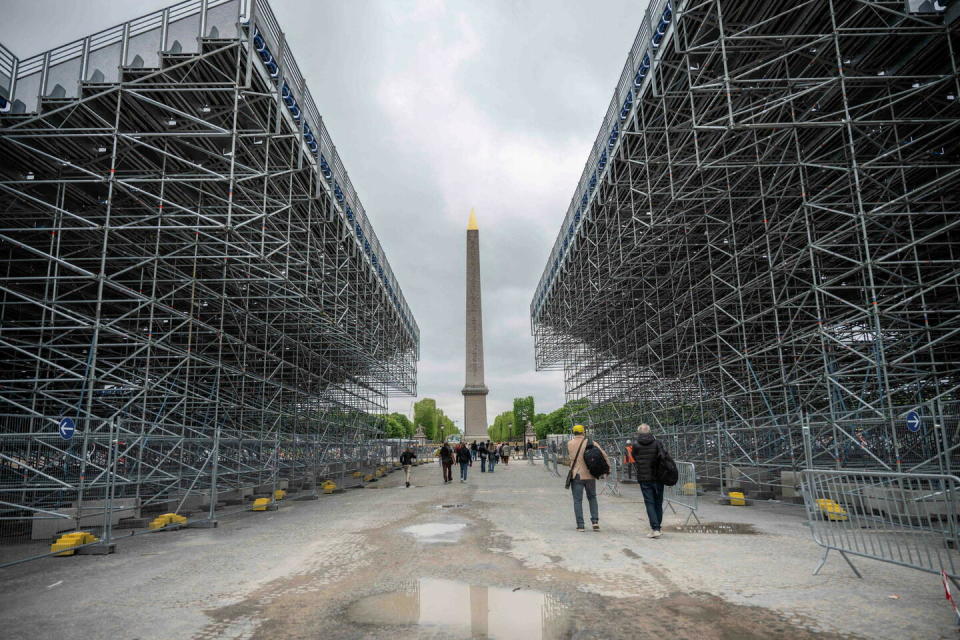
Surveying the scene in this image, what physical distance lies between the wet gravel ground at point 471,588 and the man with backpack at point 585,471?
49 cm

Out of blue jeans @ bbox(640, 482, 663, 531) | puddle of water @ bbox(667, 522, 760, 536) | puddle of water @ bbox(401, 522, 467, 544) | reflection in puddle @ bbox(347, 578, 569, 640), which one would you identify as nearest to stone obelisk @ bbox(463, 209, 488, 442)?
puddle of water @ bbox(401, 522, 467, 544)

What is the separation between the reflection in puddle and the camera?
192 inches

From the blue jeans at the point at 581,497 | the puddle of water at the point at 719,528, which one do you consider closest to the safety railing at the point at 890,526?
the puddle of water at the point at 719,528

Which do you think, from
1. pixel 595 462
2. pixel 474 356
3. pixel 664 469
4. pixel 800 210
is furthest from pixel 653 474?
pixel 474 356

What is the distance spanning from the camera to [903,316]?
18734mm

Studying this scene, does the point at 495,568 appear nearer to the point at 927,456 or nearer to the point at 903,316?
the point at 927,456

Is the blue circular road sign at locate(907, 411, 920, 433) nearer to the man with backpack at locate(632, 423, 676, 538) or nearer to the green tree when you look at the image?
the man with backpack at locate(632, 423, 676, 538)

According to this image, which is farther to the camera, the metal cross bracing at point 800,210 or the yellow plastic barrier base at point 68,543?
the metal cross bracing at point 800,210

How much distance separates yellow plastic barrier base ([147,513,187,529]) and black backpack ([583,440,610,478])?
7647mm

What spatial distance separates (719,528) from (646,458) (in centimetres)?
215

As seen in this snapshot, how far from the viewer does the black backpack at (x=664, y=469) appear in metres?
9.50

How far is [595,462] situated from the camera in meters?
10.2

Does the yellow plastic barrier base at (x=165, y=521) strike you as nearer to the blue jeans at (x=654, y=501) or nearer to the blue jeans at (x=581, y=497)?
the blue jeans at (x=581, y=497)

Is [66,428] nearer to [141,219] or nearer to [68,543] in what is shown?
[68,543]
